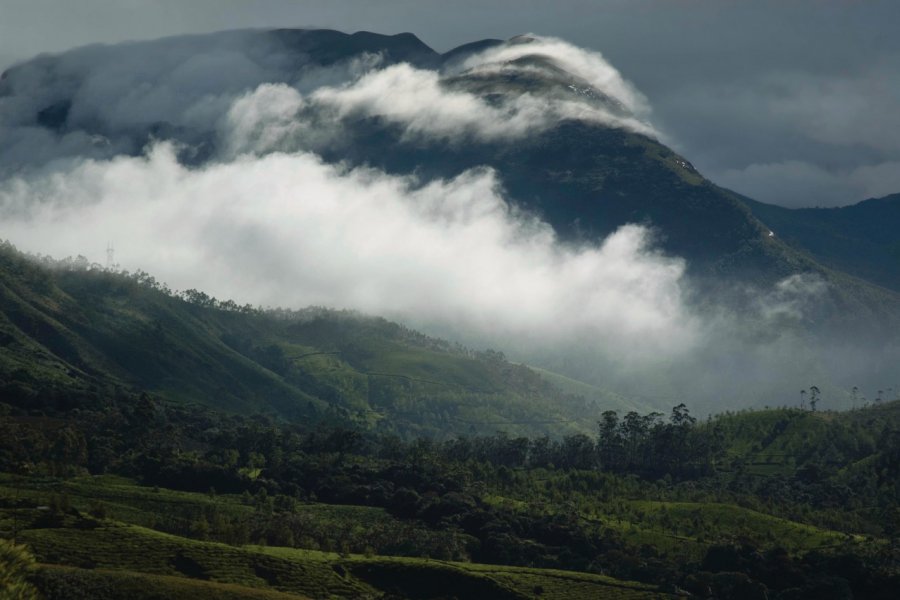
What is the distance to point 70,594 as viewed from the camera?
161 metres

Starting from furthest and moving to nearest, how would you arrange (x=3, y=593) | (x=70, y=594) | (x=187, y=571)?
(x=187, y=571) < (x=70, y=594) < (x=3, y=593)

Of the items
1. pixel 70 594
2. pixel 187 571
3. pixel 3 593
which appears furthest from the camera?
pixel 187 571

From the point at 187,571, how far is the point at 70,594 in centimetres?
3322

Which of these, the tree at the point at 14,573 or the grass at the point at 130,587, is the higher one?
the tree at the point at 14,573

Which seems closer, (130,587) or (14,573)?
(14,573)

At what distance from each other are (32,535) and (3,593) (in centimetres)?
7832

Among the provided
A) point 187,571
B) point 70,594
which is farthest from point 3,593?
point 187,571

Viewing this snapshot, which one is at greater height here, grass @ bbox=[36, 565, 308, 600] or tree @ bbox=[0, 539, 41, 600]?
tree @ bbox=[0, 539, 41, 600]

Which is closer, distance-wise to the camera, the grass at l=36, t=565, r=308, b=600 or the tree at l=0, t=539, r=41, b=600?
the tree at l=0, t=539, r=41, b=600

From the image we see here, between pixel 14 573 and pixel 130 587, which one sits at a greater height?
pixel 14 573

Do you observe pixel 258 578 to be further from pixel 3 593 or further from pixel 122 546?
pixel 3 593

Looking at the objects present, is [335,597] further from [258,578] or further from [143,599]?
[143,599]

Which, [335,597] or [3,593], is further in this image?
[335,597]

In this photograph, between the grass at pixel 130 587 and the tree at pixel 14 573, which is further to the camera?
the grass at pixel 130 587
